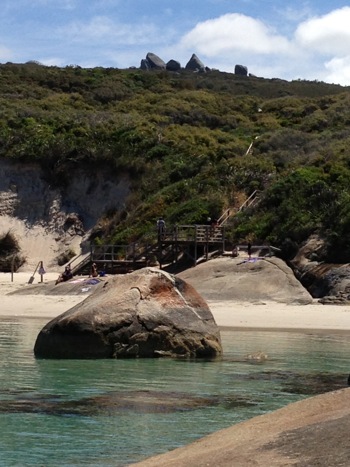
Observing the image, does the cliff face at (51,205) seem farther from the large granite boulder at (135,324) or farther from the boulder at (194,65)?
the boulder at (194,65)

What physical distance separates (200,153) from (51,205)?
8704mm

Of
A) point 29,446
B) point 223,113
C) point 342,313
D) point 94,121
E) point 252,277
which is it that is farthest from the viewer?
point 223,113

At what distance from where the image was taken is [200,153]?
52.8 metres

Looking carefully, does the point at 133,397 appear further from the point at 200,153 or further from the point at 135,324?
the point at 200,153

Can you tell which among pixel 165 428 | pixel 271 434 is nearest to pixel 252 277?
pixel 165 428

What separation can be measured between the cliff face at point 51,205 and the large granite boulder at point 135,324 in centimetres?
3150

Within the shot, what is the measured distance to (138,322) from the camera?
17.7 m

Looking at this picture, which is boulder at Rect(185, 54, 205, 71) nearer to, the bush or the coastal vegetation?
the coastal vegetation

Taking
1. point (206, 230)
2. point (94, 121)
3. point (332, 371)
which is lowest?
point (332, 371)

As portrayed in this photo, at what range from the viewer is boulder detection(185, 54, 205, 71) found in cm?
14157

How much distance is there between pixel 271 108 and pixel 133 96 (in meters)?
11.9

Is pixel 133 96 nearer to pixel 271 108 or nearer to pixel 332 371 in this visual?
pixel 271 108

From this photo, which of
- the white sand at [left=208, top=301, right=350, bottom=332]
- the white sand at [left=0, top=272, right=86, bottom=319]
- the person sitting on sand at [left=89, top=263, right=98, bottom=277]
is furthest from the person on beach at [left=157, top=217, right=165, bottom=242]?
the white sand at [left=208, top=301, right=350, bottom=332]

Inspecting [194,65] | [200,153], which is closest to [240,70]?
[194,65]
